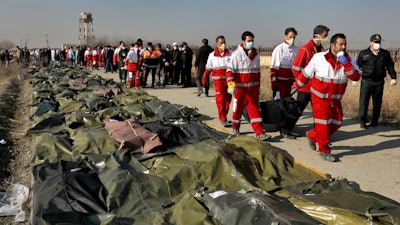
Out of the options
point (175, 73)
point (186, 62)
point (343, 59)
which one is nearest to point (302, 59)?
point (343, 59)

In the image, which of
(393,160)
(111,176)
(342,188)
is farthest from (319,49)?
(111,176)

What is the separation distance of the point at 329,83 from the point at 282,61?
7.30ft

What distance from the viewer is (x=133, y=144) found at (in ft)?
18.4

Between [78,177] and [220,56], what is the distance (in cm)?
574

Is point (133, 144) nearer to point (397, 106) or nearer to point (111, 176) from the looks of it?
point (111, 176)

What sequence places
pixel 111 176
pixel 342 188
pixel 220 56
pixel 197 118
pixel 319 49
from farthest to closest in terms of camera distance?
pixel 220 56 < pixel 197 118 < pixel 319 49 < pixel 111 176 < pixel 342 188

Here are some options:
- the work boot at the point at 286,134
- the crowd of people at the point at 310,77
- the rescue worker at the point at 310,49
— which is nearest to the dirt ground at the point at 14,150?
the crowd of people at the point at 310,77

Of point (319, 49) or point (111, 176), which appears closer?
point (111, 176)

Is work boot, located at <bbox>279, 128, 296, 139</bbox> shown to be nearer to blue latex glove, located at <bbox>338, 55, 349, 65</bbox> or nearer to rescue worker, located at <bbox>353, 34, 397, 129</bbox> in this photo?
rescue worker, located at <bbox>353, 34, 397, 129</bbox>

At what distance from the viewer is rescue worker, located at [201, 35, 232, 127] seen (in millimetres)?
8281

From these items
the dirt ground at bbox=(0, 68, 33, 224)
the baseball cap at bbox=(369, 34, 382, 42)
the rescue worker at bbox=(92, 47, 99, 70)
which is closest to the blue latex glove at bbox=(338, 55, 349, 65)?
the baseball cap at bbox=(369, 34, 382, 42)

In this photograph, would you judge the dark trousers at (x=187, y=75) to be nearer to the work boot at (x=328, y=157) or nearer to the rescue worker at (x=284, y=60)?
the rescue worker at (x=284, y=60)

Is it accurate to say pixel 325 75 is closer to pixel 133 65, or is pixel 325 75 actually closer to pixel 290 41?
pixel 290 41

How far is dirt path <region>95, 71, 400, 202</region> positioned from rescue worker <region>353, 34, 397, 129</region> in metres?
0.41
